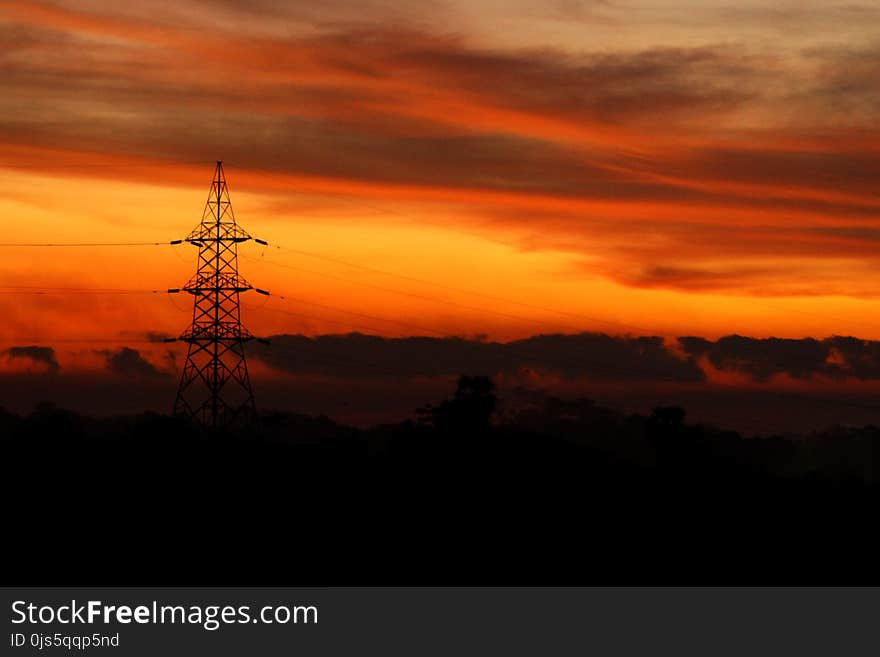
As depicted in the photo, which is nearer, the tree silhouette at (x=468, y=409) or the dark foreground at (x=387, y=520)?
the dark foreground at (x=387, y=520)

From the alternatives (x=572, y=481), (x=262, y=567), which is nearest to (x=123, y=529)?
(x=262, y=567)

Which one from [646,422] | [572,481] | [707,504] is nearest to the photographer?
[707,504]

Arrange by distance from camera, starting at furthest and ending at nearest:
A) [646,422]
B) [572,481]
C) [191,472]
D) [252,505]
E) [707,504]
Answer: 1. [646,422]
2. [572,481]
3. [707,504]
4. [191,472]
5. [252,505]

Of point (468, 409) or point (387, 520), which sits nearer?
point (387, 520)

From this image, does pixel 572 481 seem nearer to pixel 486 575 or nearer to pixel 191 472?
pixel 191 472

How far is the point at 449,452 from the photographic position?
495 ft

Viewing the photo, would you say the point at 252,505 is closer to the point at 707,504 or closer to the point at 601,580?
the point at 601,580

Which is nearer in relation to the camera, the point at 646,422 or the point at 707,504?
the point at 707,504

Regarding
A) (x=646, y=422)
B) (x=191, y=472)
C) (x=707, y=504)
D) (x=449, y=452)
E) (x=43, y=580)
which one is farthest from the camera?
(x=646, y=422)

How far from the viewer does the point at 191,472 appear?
107 m

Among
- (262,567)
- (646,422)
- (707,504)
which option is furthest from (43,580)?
(646,422)

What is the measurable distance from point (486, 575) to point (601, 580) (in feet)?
21.2

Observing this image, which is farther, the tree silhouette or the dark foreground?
the tree silhouette

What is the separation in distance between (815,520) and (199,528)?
44999mm
